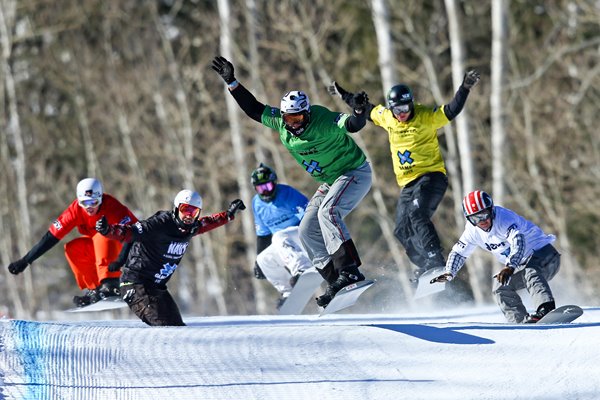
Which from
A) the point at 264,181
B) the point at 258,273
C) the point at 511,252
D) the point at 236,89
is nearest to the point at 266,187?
the point at 264,181

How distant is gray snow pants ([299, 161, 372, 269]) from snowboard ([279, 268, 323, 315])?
76.6 inches

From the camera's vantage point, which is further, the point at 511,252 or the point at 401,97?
the point at 401,97

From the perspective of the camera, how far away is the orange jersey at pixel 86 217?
38.7 feet

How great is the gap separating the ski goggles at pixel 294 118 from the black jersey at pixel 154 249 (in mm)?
1452

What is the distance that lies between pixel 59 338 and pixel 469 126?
12796 millimetres

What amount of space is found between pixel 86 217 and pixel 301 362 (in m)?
4.66

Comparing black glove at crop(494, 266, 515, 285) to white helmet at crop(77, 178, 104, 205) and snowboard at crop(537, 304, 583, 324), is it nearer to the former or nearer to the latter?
snowboard at crop(537, 304, 583, 324)

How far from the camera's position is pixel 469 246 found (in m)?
9.72

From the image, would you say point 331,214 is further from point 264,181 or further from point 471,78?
point 264,181

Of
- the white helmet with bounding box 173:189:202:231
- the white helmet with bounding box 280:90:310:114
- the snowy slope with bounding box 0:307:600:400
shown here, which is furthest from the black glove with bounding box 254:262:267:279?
the snowy slope with bounding box 0:307:600:400

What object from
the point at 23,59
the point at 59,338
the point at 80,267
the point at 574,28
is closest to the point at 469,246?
the point at 59,338

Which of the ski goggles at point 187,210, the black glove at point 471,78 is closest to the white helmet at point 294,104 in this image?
the ski goggles at point 187,210

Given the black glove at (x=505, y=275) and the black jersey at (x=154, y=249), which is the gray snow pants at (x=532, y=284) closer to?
the black glove at (x=505, y=275)

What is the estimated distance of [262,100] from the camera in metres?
25.8
